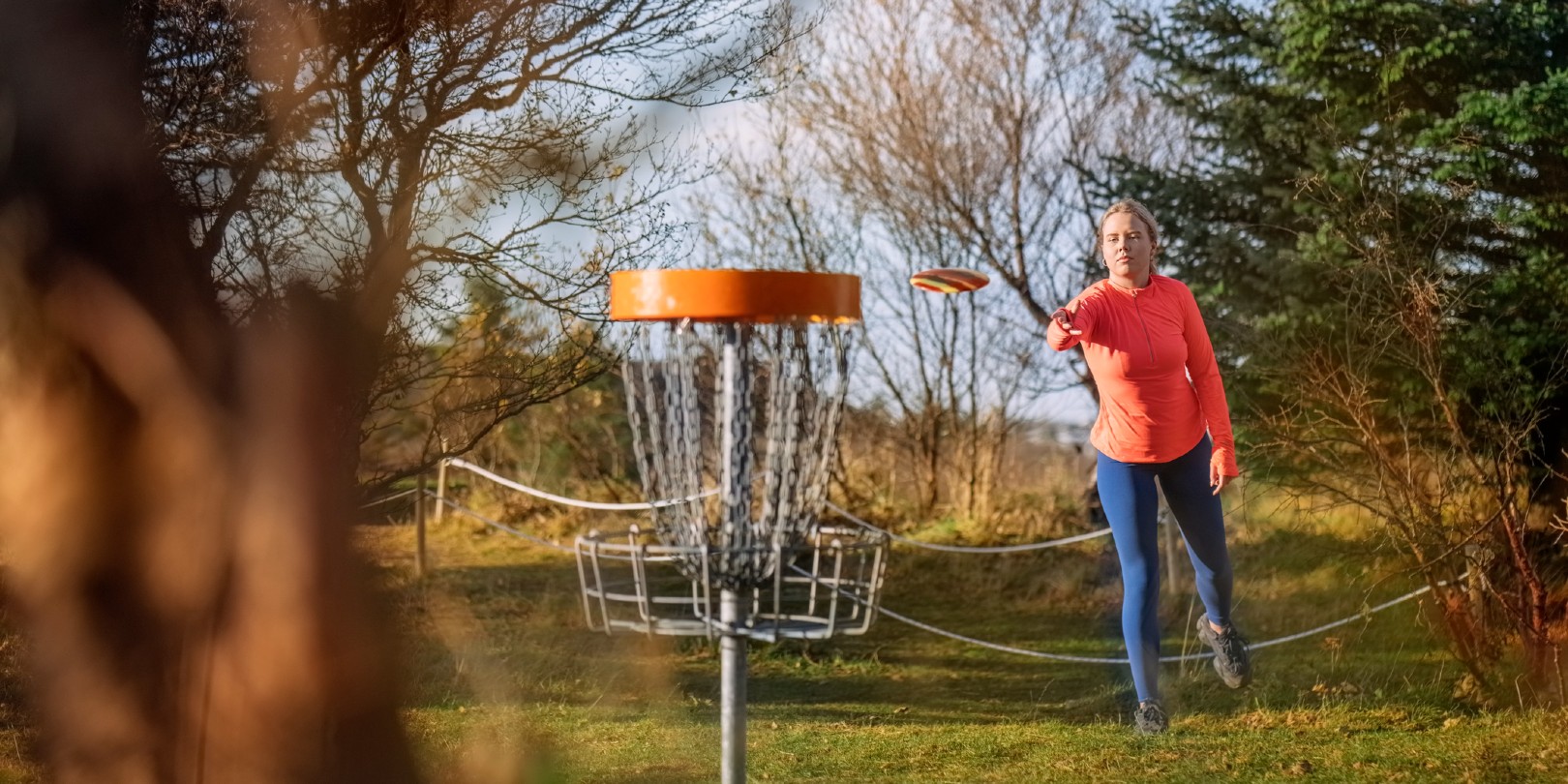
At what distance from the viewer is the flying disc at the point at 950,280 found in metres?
3.07

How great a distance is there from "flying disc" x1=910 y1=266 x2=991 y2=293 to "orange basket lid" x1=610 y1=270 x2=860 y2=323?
16 centimetres

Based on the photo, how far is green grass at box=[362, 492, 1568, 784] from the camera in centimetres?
518

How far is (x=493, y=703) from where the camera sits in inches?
253

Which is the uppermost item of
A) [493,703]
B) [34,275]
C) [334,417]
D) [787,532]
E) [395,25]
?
[395,25]

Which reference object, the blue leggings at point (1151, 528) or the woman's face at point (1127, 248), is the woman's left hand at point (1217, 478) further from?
the woman's face at point (1127, 248)

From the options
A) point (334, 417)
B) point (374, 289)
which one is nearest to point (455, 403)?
point (374, 289)

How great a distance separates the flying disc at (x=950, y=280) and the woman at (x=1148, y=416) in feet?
1.97

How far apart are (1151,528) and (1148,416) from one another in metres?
0.31

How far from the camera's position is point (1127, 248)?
12.1ft

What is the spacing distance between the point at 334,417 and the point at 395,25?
1.28 metres

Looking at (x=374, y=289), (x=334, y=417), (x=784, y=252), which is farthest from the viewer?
(x=784, y=252)

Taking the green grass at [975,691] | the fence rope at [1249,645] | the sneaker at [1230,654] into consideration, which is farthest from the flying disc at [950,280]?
the fence rope at [1249,645]

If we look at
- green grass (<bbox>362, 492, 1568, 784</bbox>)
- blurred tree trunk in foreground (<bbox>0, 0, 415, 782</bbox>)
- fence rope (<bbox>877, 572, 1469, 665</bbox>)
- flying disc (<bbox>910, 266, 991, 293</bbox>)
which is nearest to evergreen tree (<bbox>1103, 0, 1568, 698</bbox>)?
fence rope (<bbox>877, 572, 1469, 665</bbox>)

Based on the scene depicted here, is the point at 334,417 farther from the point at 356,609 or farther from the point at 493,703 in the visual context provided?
the point at 493,703
